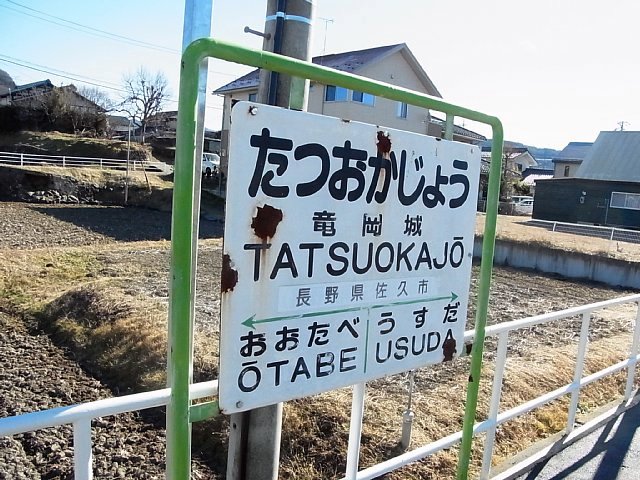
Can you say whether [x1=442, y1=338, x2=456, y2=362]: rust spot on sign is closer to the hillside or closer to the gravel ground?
the gravel ground

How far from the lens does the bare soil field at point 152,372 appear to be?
336cm

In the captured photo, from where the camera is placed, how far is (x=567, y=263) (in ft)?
40.4

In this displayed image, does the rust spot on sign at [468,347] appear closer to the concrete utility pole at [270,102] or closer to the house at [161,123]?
the concrete utility pole at [270,102]

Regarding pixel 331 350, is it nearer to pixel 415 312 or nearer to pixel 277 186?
pixel 415 312

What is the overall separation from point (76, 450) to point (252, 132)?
36.8 inches

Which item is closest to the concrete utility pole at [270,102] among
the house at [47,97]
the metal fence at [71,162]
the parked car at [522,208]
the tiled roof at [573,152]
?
the metal fence at [71,162]

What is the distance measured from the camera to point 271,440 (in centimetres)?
171

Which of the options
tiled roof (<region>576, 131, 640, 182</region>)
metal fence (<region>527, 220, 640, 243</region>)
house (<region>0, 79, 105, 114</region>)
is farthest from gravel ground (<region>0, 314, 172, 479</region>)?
house (<region>0, 79, 105, 114</region>)

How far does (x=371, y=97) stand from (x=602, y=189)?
36.1ft

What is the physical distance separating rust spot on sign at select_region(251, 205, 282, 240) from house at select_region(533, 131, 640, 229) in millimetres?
22633

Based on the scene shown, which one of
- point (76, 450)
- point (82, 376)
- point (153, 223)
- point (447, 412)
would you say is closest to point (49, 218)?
point (153, 223)

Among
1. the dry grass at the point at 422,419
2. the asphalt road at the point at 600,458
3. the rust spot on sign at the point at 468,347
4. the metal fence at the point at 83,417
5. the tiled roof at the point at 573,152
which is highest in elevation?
the tiled roof at the point at 573,152

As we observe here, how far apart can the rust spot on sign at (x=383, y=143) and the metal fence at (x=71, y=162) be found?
24.0 m

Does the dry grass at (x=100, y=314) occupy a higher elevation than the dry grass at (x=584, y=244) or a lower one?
lower
